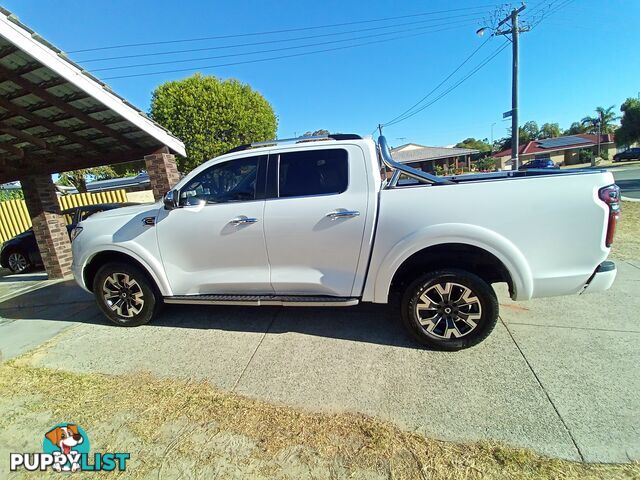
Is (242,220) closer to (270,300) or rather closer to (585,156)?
(270,300)

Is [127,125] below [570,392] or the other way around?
the other way around

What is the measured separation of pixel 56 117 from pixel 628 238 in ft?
34.8

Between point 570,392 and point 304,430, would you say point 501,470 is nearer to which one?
point 570,392

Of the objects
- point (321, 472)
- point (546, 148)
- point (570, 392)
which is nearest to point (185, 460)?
point (321, 472)

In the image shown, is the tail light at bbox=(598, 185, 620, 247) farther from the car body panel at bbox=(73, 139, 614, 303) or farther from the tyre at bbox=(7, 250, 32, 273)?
the tyre at bbox=(7, 250, 32, 273)

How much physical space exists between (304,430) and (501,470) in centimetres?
118

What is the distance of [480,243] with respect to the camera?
262 cm

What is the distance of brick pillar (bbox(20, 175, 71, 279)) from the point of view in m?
6.49

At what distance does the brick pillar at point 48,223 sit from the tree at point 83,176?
0.67 m

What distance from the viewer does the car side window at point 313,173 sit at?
301 centimetres

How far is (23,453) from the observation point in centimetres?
218

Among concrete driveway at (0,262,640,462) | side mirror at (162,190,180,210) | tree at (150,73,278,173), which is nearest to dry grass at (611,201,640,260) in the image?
concrete driveway at (0,262,640,462)

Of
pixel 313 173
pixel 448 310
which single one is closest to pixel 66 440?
pixel 313 173

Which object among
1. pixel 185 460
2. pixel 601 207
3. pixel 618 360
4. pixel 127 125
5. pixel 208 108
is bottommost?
pixel 618 360
